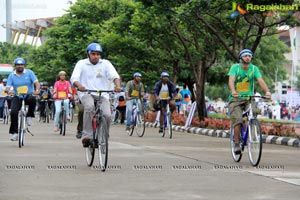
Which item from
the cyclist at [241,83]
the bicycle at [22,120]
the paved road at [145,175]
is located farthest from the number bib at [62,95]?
the cyclist at [241,83]

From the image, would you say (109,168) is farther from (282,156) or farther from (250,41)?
(250,41)

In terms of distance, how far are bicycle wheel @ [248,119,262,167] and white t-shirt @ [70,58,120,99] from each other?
227 centimetres

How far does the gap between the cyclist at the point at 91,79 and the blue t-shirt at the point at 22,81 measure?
4109 millimetres

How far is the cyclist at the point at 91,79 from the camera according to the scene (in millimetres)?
10719

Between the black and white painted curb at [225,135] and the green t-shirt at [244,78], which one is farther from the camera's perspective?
the black and white painted curb at [225,135]

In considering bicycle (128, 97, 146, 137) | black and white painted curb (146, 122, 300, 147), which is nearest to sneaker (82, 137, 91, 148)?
black and white painted curb (146, 122, 300, 147)

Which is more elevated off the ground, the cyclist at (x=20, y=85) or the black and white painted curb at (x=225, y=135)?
the cyclist at (x=20, y=85)

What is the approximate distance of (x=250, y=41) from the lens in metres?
37.6

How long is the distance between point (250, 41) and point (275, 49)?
48.6 ft

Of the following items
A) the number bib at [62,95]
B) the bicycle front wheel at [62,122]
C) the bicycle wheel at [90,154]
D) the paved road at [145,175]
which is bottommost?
the paved road at [145,175]

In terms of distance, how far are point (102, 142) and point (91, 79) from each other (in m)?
1.10

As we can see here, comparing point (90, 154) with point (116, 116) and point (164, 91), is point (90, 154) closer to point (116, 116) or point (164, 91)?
point (164, 91)

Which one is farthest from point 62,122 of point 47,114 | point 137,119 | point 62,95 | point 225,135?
point 47,114

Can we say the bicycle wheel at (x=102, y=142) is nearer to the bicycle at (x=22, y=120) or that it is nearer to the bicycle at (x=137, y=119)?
the bicycle at (x=22, y=120)
